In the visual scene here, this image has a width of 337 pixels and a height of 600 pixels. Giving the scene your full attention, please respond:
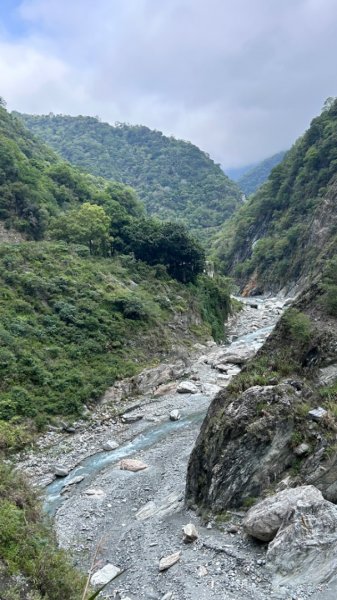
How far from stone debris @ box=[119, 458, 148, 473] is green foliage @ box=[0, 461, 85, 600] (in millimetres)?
8113

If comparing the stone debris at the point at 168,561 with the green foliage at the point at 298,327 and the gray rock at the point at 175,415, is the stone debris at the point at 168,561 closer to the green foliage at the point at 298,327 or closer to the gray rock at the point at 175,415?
the green foliage at the point at 298,327

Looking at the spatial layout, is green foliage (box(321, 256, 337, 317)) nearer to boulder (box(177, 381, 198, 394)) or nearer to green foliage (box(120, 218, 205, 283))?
boulder (box(177, 381, 198, 394))

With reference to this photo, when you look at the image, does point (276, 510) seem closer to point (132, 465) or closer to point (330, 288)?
point (132, 465)

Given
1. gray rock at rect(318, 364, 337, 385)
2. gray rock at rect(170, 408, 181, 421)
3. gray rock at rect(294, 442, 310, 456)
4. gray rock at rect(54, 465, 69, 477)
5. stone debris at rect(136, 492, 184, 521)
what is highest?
gray rock at rect(318, 364, 337, 385)

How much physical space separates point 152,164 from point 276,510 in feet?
569

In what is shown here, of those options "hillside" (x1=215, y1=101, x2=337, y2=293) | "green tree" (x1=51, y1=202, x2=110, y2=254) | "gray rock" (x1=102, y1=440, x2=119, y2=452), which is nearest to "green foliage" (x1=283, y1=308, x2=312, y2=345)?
"gray rock" (x1=102, y1=440, x2=119, y2=452)

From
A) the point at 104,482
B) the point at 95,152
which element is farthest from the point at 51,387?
the point at 95,152

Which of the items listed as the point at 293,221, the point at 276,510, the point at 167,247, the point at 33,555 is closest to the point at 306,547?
the point at 276,510

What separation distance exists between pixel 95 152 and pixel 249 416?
164 meters

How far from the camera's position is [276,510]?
13609 millimetres

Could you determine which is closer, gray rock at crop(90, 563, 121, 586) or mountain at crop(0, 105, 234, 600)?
mountain at crop(0, 105, 234, 600)

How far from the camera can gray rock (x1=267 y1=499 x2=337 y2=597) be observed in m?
12.0

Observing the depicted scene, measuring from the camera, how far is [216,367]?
38719 mm

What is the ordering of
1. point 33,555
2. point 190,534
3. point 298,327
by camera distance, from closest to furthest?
point 33,555
point 190,534
point 298,327
